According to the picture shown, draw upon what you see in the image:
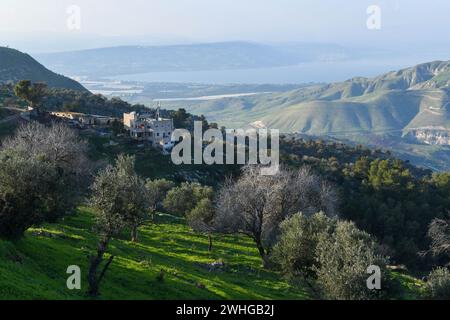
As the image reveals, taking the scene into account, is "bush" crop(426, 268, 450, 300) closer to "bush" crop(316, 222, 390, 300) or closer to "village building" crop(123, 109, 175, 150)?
"bush" crop(316, 222, 390, 300)

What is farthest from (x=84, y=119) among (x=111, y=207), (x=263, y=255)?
(x=111, y=207)

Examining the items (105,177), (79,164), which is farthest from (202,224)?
(105,177)

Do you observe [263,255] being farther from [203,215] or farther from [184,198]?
[184,198]

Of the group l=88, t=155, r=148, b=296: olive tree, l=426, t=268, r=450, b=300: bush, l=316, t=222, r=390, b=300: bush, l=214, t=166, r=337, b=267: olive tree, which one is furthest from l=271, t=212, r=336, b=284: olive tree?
l=88, t=155, r=148, b=296: olive tree

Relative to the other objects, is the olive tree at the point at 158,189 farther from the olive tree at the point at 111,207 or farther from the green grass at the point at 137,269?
the olive tree at the point at 111,207

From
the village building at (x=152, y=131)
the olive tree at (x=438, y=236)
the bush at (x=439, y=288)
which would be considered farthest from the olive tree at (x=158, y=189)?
the village building at (x=152, y=131)

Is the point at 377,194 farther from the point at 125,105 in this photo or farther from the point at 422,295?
the point at 125,105

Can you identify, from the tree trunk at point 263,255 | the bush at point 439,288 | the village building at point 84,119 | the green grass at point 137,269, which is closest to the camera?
the green grass at point 137,269

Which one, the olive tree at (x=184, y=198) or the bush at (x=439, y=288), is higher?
the bush at (x=439, y=288)
